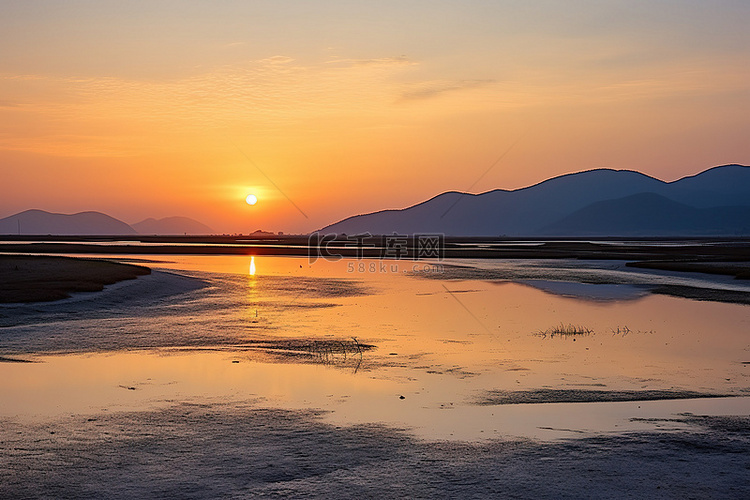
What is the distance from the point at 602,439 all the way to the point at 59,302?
26.8 metres

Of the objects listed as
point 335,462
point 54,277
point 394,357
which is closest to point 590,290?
Answer: point 394,357

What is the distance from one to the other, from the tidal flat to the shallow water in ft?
0.28

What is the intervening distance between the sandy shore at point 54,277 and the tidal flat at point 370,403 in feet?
9.89

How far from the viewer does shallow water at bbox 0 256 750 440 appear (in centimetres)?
1355

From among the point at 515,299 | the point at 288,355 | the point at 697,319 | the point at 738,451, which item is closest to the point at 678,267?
the point at 515,299

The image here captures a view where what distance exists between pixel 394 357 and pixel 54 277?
93.1 ft

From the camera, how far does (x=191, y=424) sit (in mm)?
12258

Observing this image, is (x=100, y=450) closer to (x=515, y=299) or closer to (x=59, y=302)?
(x=59, y=302)

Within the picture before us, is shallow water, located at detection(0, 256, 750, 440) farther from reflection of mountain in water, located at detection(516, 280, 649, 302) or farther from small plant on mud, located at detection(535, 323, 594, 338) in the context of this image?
reflection of mountain in water, located at detection(516, 280, 649, 302)

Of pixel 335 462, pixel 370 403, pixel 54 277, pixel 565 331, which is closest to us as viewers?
pixel 335 462

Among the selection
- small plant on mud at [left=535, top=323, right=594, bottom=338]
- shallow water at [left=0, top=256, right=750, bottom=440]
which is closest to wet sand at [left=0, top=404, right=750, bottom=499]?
shallow water at [left=0, top=256, right=750, bottom=440]

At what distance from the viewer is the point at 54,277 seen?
131 ft

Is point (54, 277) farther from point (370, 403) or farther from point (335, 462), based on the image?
point (335, 462)

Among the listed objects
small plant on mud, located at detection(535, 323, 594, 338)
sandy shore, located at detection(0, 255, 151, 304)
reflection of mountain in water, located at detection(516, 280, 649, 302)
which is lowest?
small plant on mud, located at detection(535, 323, 594, 338)
